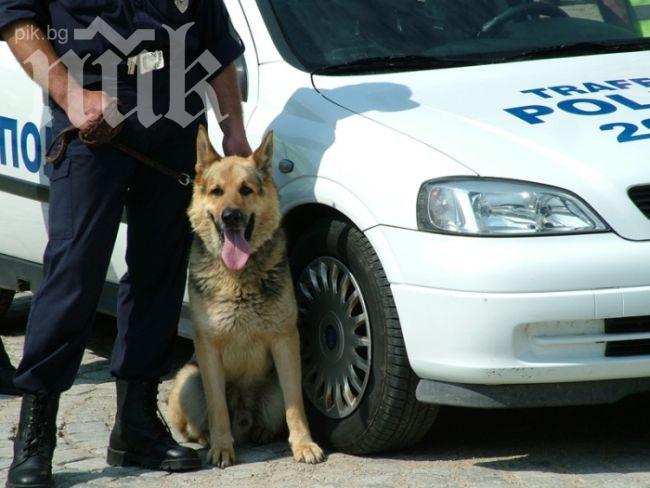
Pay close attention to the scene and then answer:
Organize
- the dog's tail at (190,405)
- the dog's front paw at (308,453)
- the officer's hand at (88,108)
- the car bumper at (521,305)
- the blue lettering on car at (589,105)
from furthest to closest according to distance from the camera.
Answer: the dog's tail at (190,405) → the dog's front paw at (308,453) → the blue lettering on car at (589,105) → the officer's hand at (88,108) → the car bumper at (521,305)

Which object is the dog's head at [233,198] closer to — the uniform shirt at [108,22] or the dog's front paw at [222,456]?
the uniform shirt at [108,22]

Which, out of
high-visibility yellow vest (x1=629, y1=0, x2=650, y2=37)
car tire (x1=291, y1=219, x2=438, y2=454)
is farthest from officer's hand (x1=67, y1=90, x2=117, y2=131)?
high-visibility yellow vest (x1=629, y1=0, x2=650, y2=37)

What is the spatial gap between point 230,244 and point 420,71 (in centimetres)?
103

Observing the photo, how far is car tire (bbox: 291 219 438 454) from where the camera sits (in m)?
4.51

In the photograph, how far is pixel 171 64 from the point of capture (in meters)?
4.59

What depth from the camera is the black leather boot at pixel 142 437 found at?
474 centimetres

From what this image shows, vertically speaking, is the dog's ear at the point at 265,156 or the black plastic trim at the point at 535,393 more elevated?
the dog's ear at the point at 265,156

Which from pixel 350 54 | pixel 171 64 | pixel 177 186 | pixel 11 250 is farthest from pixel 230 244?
pixel 11 250

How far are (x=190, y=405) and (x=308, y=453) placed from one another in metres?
0.57

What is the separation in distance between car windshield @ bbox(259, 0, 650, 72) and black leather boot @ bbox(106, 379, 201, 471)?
139 centimetres

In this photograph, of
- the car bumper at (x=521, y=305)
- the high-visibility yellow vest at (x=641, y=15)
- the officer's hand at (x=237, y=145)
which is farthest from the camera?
the high-visibility yellow vest at (x=641, y=15)

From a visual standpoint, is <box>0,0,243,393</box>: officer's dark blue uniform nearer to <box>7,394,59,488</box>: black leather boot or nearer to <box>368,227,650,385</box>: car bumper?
→ <box>7,394,59,488</box>: black leather boot

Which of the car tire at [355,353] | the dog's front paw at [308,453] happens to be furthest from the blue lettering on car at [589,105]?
the dog's front paw at [308,453]

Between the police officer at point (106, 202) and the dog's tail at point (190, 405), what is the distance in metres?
0.26
